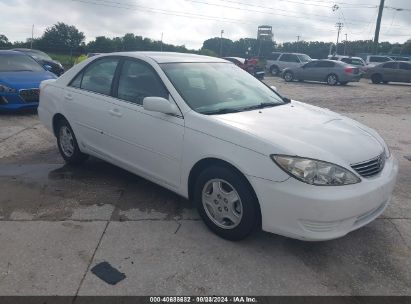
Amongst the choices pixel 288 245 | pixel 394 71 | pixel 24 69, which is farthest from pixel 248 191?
pixel 394 71

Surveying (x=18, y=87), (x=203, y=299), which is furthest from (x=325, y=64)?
(x=203, y=299)

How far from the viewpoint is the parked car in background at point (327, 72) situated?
67.5 feet

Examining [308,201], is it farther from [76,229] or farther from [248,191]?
[76,229]

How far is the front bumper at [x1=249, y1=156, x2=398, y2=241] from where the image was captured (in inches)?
111

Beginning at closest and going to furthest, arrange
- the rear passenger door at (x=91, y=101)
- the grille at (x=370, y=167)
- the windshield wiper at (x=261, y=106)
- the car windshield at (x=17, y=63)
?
the grille at (x=370, y=167), the windshield wiper at (x=261, y=106), the rear passenger door at (x=91, y=101), the car windshield at (x=17, y=63)

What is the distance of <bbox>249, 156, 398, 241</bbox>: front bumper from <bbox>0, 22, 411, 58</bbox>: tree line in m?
30.2

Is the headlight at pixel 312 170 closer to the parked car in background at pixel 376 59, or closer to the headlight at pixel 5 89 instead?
the headlight at pixel 5 89

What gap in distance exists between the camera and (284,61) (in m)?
26.3

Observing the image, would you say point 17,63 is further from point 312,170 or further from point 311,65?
point 311,65

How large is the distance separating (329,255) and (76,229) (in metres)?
2.28

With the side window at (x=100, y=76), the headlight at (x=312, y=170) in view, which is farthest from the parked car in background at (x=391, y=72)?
the headlight at (x=312, y=170)

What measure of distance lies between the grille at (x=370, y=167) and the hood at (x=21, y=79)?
305 inches

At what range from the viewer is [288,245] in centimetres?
334

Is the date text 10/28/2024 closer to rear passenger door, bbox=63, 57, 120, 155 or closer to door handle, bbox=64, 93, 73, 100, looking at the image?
rear passenger door, bbox=63, 57, 120, 155
